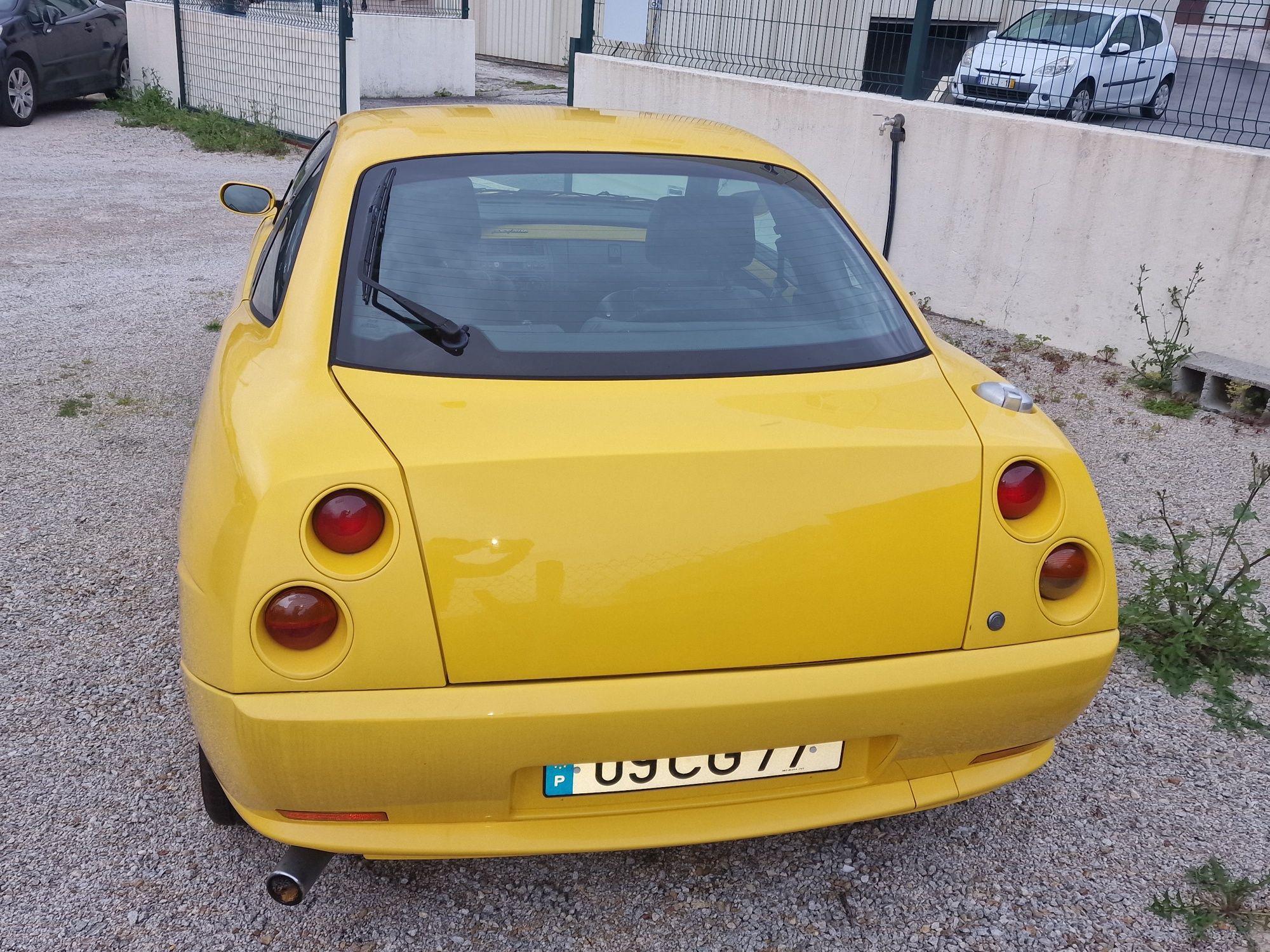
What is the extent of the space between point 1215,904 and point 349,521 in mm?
2027

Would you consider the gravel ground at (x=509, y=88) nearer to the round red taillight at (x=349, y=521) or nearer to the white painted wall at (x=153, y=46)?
the white painted wall at (x=153, y=46)

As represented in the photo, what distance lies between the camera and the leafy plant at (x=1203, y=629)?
3.23 metres

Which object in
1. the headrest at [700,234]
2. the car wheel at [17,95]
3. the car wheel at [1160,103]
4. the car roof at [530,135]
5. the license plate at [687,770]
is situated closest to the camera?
the license plate at [687,770]

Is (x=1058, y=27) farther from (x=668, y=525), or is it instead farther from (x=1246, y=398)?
(x=668, y=525)

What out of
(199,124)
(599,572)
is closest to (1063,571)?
(599,572)

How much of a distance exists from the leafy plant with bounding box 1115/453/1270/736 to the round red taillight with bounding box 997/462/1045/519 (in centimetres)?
146

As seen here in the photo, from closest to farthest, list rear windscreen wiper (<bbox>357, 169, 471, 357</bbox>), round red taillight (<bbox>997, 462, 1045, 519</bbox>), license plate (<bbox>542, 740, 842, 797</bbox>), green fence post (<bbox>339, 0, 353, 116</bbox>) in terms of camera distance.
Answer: license plate (<bbox>542, 740, 842, 797</bbox>), round red taillight (<bbox>997, 462, 1045, 519</bbox>), rear windscreen wiper (<bbox>357, 169, 471, 357</bbox>), green fence post (<bbox>339, 0, 353, 116</bbox>)

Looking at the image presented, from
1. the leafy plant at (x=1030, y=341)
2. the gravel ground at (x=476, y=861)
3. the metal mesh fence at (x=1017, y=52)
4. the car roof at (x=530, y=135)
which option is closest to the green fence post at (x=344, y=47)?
the metal mesh fence at (x=1017, y=52)

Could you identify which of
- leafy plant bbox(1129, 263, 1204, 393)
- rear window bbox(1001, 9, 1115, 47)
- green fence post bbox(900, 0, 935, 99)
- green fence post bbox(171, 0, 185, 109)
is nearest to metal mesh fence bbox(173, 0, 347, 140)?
green fence post bbox(171, 0, 185, 109)

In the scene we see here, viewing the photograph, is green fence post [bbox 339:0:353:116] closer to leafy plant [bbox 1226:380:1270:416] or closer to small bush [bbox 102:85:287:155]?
small bush [bbox 102:85:287:155]

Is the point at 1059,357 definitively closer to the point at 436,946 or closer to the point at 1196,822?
the point at 1196,822

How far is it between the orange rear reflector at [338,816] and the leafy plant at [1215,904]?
1.68m

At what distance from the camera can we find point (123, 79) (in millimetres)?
15281

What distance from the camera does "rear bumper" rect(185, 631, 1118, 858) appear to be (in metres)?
1.80
